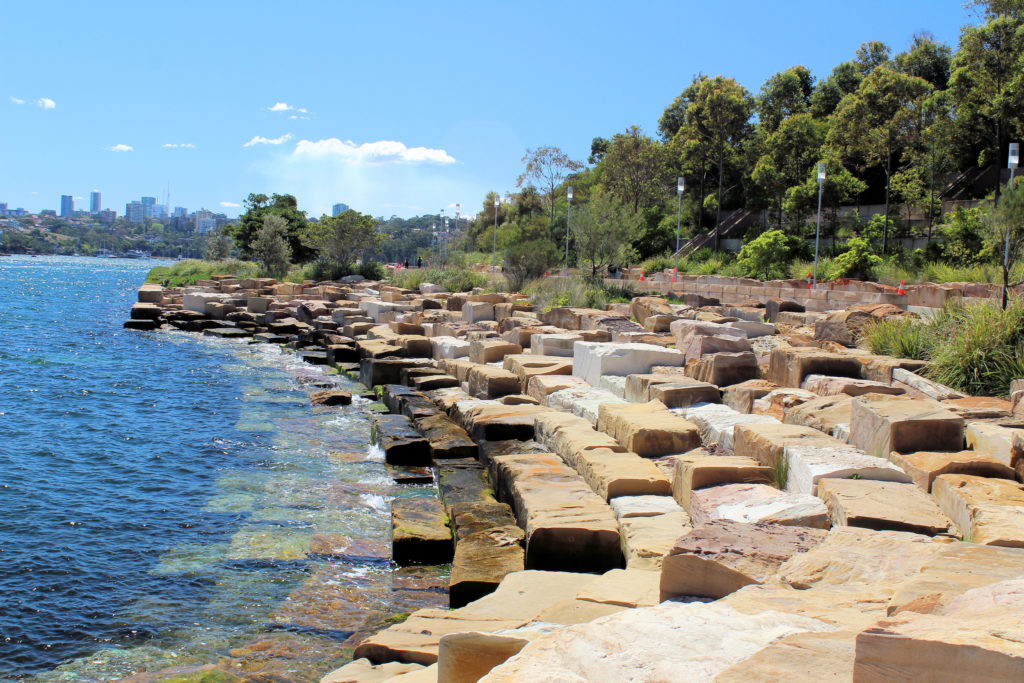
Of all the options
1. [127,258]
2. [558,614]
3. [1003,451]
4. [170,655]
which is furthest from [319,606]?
[127,258]

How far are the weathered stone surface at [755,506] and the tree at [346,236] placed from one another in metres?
34.6

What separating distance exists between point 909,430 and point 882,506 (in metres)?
1.19

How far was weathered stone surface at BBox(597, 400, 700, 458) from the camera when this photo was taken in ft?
21.3

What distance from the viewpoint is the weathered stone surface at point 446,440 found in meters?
A: 8.59

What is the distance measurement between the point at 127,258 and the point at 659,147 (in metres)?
177

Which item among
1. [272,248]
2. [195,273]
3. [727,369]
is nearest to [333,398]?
[727,369]

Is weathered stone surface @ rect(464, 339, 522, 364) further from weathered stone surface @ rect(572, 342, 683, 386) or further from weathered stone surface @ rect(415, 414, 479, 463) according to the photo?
weathered stone surface @ rect(572, 342, 683, 386)

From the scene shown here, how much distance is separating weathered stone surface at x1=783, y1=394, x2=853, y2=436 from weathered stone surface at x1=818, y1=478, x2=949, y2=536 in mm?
1346

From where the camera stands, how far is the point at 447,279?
27.4 meters

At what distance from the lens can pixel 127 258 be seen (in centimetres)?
18912

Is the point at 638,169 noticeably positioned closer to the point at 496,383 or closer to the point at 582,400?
the point at 496,383

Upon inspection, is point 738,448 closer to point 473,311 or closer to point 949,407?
point 949,407

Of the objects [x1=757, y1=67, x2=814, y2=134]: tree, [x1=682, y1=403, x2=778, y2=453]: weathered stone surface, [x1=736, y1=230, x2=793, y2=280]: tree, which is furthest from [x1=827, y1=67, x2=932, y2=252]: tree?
[x1=682, y1=403, x2=778, y2=453]: weathered stone surface

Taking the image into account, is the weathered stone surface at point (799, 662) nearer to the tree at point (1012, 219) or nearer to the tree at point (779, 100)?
the tree at point (1012, 219)
